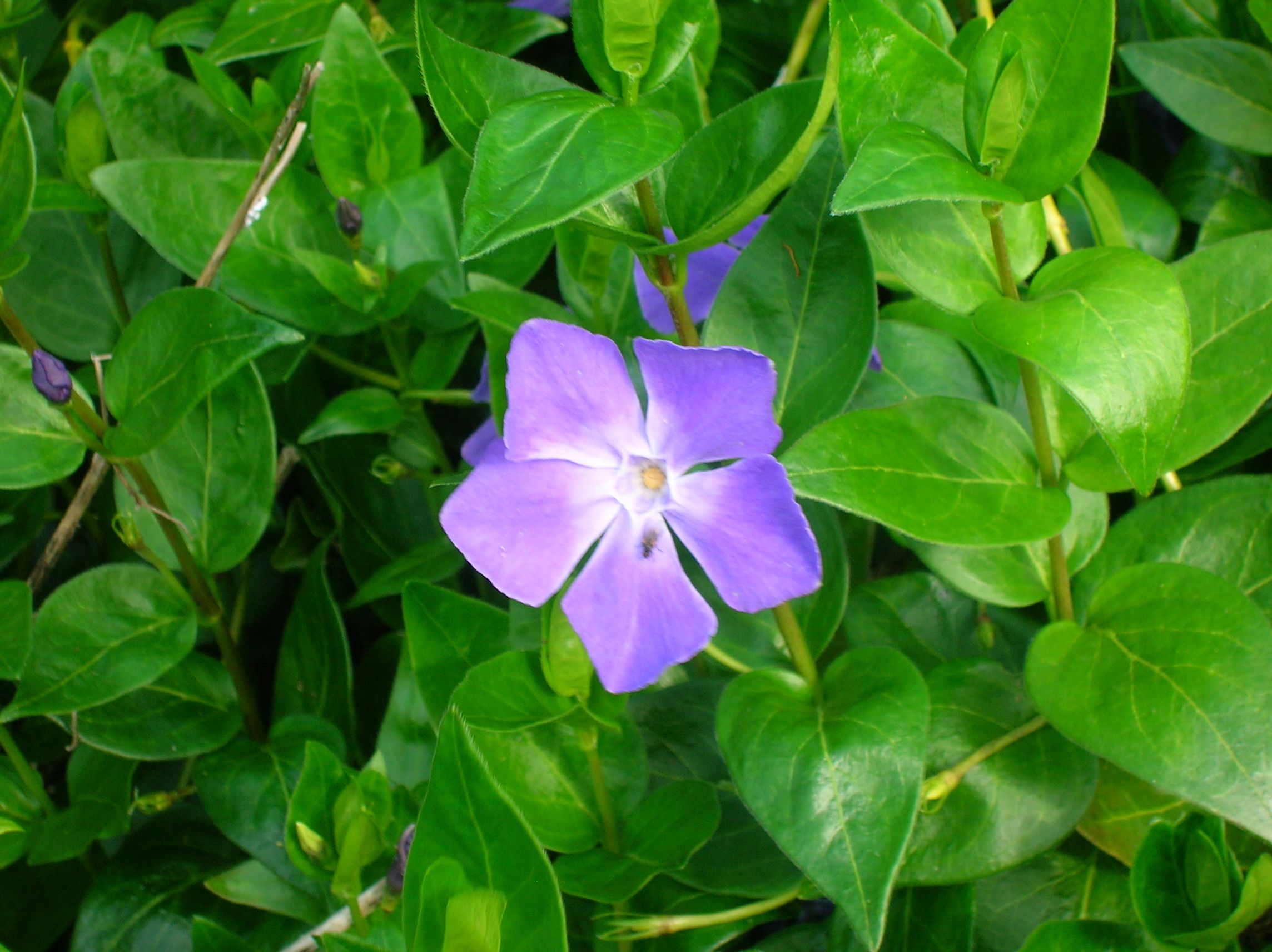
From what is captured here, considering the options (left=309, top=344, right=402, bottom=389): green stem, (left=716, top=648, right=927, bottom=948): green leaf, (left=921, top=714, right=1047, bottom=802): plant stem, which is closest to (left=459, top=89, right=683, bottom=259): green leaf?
(left=716, top=648, right=927, bottom=948): green leaf

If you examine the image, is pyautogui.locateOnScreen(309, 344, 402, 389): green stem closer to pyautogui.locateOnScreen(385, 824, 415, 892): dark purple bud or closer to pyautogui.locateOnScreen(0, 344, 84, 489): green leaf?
pyautogui.locateOnScreen(0, 344, 84, 489): green leaf

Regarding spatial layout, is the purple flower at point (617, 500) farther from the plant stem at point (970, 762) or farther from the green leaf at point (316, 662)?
the green leaf at point (316, 662)

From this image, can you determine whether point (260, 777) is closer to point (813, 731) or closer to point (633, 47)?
point (813, 731)

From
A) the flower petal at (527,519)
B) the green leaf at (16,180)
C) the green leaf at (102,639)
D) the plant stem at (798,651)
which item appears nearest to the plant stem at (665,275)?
the flower petal at (527,519)

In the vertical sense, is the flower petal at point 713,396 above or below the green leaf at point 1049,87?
below

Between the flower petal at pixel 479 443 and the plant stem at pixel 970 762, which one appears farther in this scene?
the flower petal at pixel 479 443

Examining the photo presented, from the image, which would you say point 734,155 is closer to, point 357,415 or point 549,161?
point 549,161

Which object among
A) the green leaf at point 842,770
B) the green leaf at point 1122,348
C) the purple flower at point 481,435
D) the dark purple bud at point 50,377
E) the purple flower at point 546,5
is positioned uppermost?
the purple flower at point 546,5

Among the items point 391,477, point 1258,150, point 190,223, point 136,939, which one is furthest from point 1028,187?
point 136,939
